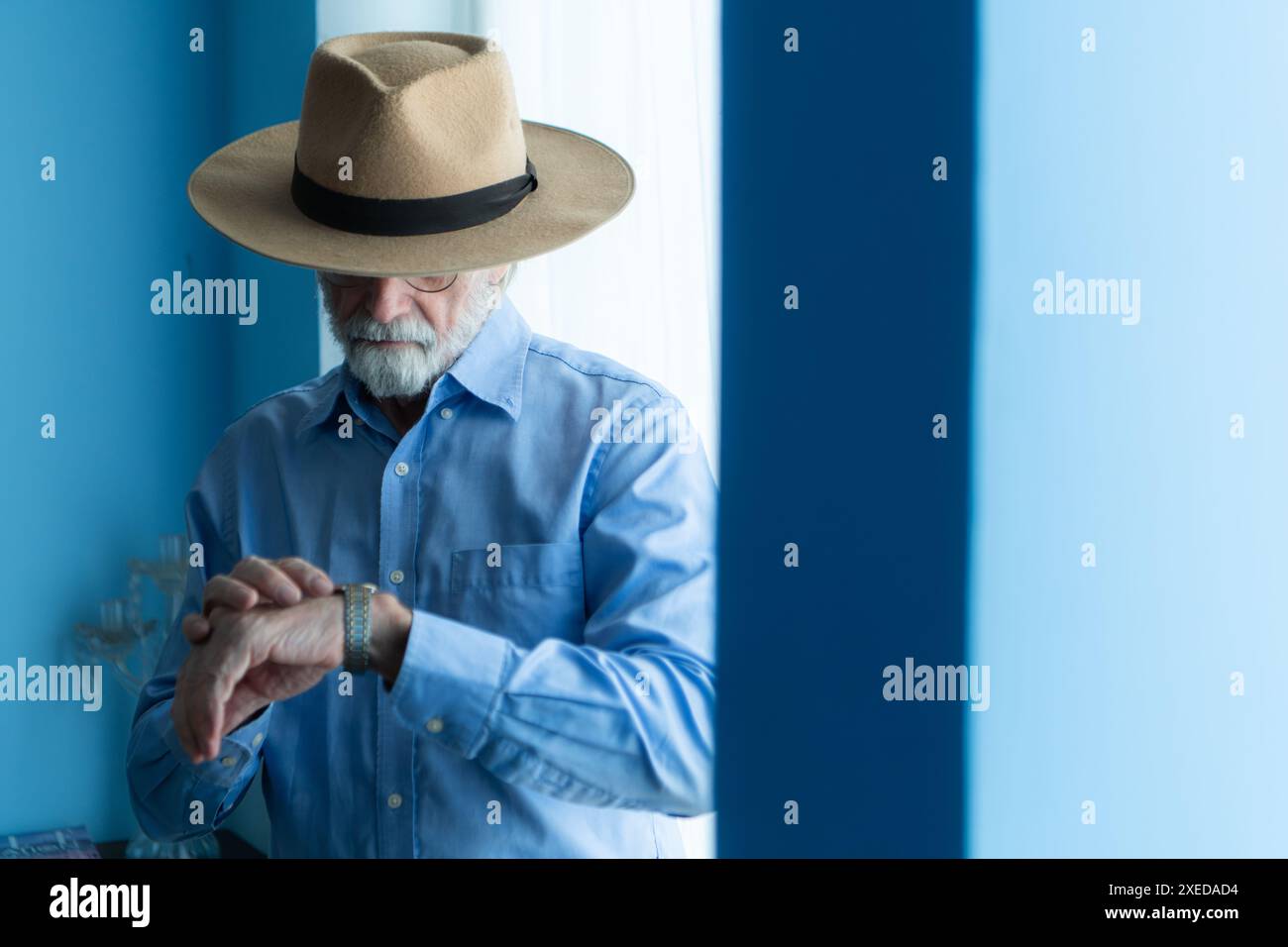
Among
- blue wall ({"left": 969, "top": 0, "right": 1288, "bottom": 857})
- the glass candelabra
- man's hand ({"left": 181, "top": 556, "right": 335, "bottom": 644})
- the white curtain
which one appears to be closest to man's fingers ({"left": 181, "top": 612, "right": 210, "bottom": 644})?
man's hand ({"left": 181, "top": 556, "right": 335, "bottom": 644})

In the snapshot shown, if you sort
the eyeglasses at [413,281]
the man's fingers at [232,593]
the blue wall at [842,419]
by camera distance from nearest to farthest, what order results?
the man's fingers at [232,593], the eyeglasses at [413,281], the blue wall at [842,419]

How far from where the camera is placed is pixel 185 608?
1.04 metres

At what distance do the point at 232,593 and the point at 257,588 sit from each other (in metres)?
0.02

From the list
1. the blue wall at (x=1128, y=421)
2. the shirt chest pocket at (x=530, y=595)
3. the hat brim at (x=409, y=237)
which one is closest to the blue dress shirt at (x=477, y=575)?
the shirt chest pocket at (x=530, y=595)

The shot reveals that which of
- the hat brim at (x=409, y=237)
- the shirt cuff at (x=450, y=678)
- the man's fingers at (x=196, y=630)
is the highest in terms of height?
Result: the hat brim at (x=409, y=237)

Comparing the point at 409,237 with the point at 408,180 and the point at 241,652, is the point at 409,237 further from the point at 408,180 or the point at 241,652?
the point at 241,652

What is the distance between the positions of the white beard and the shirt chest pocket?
169 mm

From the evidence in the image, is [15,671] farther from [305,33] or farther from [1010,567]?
[1010,567]

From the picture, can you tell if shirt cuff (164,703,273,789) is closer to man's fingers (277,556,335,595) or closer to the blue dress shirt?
the blue dress shirt

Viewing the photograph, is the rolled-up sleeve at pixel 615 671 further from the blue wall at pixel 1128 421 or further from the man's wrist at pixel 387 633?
the blue wall at pixel 1128 421

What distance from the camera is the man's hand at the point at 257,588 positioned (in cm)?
90

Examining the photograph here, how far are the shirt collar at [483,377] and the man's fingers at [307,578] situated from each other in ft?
0.62
